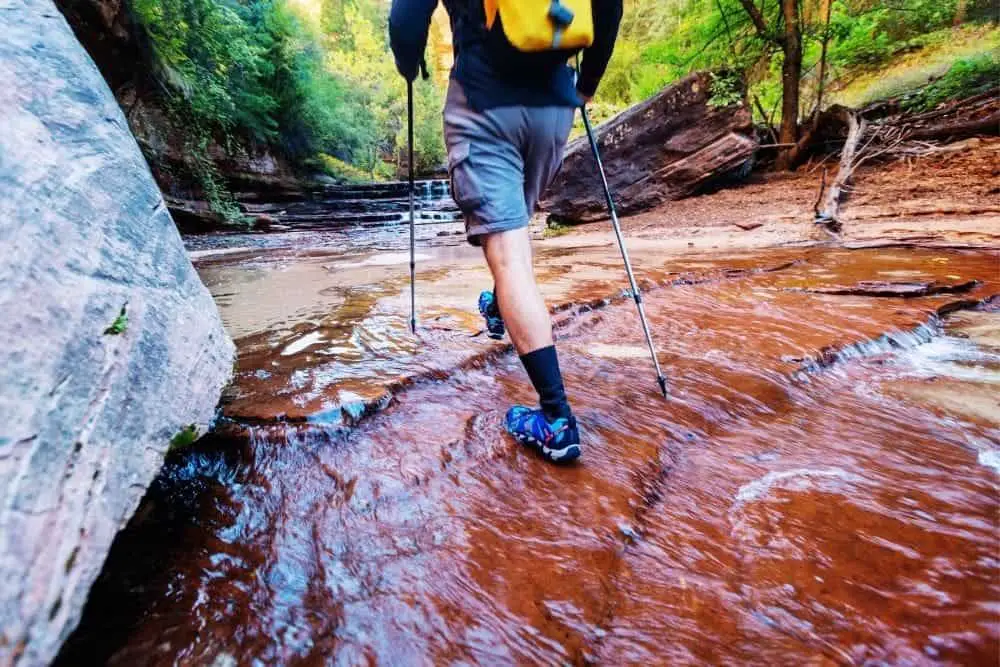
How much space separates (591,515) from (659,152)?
9141mm

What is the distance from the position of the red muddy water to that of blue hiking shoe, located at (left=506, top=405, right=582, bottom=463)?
0.04m

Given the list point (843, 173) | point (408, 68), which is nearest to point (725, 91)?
point (843, 173)

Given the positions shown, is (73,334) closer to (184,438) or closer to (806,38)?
(184,438)

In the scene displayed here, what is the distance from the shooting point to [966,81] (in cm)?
747

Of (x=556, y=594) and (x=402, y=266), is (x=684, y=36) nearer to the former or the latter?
(x=402, y=266)

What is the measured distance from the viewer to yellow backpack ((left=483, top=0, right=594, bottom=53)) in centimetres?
122

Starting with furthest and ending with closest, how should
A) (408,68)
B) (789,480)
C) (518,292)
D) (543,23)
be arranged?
(408,68), (518,292), (543,23), (789,480)

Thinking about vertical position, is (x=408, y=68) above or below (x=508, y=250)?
above

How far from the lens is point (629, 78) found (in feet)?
53.6

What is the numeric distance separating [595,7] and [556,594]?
1.78 m

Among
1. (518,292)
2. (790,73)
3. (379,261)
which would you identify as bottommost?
(379,261)

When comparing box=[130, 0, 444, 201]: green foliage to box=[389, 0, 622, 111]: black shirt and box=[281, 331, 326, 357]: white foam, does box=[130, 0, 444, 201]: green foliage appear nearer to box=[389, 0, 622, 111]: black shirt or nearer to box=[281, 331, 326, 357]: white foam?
box=[281, 331, 326, 357]: white foam

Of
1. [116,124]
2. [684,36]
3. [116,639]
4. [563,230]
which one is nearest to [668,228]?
[563,230]

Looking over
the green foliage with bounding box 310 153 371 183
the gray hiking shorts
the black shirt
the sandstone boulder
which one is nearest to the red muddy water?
the gray hiking shorts
